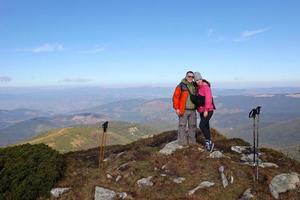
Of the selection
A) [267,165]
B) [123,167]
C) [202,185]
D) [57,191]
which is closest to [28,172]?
[57,191]

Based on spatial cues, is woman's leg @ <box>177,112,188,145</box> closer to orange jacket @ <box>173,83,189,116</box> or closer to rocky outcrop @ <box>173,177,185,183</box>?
orange jacket @ <box>173,83,189,116</box>

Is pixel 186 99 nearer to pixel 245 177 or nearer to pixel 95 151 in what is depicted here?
pixel 245 177

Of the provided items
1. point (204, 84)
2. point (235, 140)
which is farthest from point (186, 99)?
point (235, 140)

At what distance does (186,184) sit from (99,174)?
440 centimetres

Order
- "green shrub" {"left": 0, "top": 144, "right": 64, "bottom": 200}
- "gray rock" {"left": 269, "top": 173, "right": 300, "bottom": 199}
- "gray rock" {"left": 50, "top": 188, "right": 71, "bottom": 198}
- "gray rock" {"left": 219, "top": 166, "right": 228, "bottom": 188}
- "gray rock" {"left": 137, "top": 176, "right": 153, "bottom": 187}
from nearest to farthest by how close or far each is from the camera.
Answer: "gray rock" {"left": 269, "top": 173, "right": 300, "bottom": 199} → "green shrub" {"left": 0, "top": 144, "right": 64, "bottom": 200} → "gray rock" {"left": 219, "top": 166, "right": 228, "bottom": 188} → "gray rock" {"left": 50, "top": 188, "right": 71, "bottom": 198} → "gray rock" {"left": 137, "top": 176, "right": 153, "bottom": 187}

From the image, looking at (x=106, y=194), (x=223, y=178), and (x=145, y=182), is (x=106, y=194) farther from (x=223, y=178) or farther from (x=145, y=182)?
(x=223, y=178)

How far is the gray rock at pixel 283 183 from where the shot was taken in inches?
527

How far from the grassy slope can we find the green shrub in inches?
30.4

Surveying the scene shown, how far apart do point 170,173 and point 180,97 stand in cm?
508

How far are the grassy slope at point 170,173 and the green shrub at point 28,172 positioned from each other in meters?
0.77

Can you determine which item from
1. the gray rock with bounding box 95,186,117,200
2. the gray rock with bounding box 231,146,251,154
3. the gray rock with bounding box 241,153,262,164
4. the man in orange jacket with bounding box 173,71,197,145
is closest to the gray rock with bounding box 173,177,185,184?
the gray rock with bounding box 95,186,117,200

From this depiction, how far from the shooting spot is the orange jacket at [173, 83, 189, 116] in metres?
19.2

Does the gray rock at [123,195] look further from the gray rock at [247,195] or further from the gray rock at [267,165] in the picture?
the gray rock at [267,165]

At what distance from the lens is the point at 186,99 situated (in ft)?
63.4
